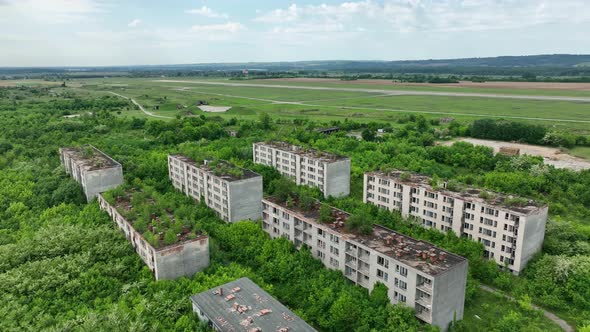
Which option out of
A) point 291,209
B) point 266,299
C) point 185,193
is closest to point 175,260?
point 266,299

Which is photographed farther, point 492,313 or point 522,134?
point 522,134

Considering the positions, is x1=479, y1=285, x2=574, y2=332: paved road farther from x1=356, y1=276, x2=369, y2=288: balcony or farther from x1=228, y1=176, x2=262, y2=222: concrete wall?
x1=228, y1=176, x2=262, y2=222: concrete wall

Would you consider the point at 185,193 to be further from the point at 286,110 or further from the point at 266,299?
the point at 286,110

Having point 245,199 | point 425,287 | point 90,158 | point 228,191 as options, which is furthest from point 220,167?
point 425,287

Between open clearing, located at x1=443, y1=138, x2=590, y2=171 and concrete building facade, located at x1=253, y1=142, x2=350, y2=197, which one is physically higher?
concrete building facade, located at x1=253, y1=142, x2=350, y2=197

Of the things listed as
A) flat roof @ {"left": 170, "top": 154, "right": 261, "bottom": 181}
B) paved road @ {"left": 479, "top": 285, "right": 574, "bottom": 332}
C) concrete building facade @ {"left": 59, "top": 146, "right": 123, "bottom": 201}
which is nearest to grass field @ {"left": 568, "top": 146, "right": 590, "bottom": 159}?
paved road @ {"left": 479, "top": 285, "right": 574, "bottom": 332}

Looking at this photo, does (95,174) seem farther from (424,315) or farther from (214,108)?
(214,108)
